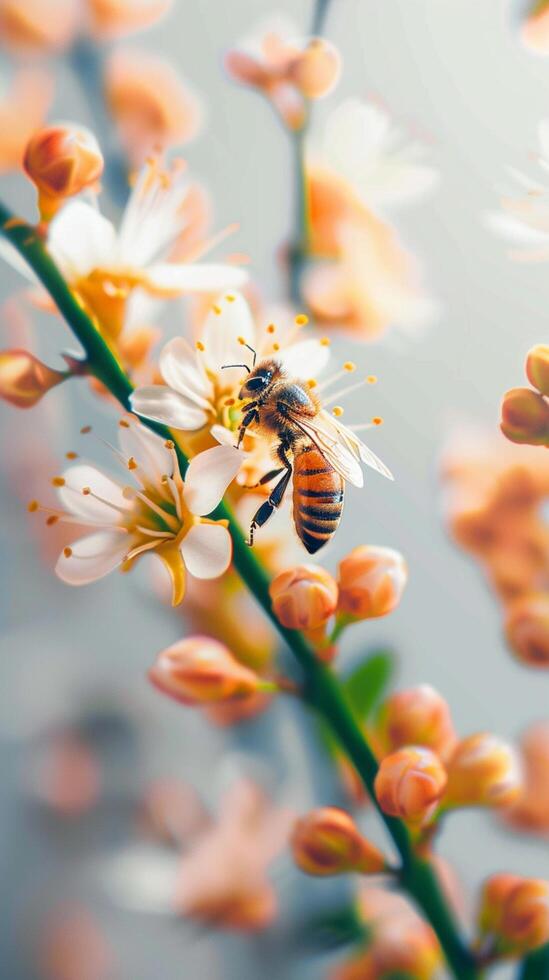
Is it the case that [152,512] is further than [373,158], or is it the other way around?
[373,158]

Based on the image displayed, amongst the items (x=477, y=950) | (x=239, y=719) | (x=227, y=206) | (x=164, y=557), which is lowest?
(x=477, y=950)

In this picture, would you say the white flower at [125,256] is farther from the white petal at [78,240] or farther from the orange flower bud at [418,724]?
the orange flower bud at [418,724]

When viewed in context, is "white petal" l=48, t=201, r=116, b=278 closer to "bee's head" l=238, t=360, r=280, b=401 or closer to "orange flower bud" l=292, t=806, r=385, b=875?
"bee's head" l=238, t=360, r=280, b=401

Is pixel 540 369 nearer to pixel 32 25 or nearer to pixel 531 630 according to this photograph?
pixel 531 630

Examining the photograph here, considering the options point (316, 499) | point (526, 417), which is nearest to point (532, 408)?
point (526, 417)

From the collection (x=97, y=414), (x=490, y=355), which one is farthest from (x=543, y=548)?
(x=97, y=414)

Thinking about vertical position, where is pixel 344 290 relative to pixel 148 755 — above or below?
above

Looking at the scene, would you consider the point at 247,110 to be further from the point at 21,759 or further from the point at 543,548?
the point at 21,759
